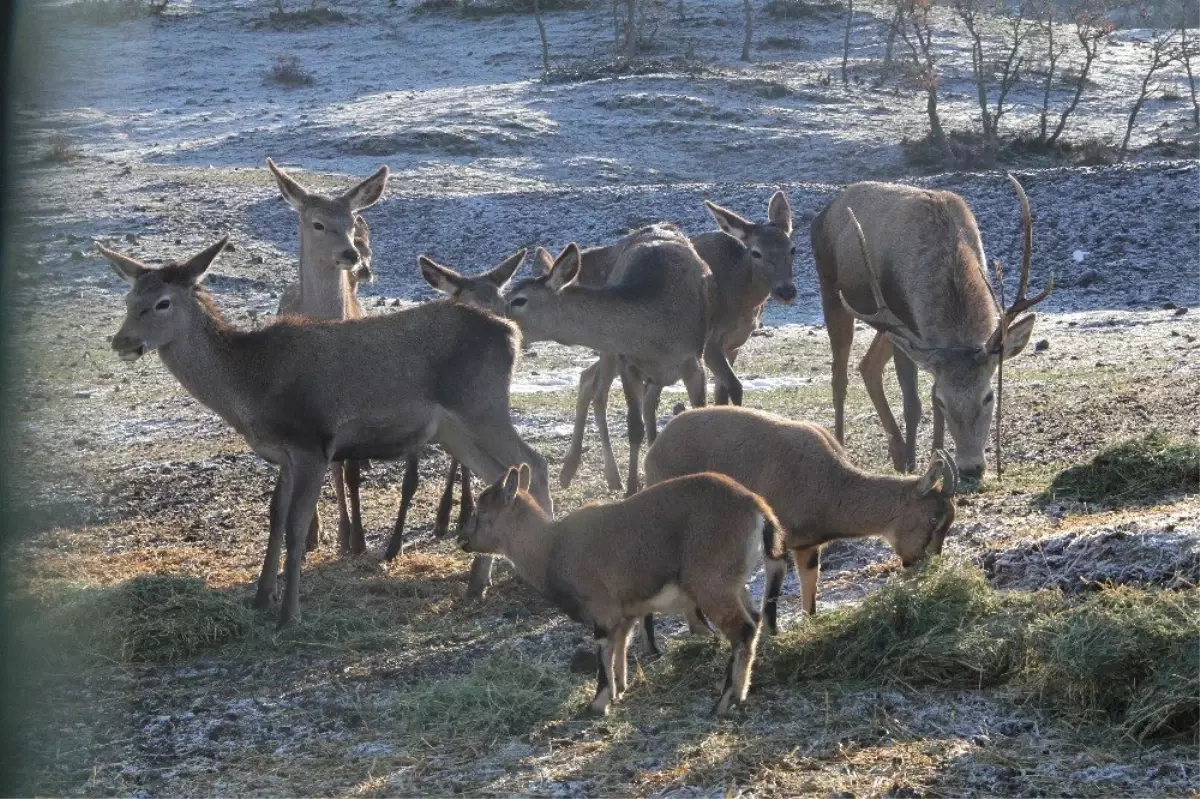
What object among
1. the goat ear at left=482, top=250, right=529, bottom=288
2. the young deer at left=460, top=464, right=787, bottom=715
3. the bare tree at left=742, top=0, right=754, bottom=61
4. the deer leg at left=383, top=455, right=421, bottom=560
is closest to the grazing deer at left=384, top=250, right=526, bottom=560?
the goat ear at left=482, top=250, right=529, bottom=288

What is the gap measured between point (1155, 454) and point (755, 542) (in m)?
3.64

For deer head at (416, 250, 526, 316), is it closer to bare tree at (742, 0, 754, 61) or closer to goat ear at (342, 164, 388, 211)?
goat ear at (342, 164, 388, 211)

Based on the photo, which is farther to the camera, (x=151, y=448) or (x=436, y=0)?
(x=436, y=0)

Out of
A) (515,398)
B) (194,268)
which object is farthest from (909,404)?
(194,268)

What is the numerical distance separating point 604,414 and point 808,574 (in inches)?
195

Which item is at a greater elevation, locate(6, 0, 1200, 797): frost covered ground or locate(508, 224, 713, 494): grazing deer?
locate(508, 224, 713, 494): grazing deer

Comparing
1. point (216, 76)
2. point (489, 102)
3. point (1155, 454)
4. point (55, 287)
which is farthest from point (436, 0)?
point (1155, 454)

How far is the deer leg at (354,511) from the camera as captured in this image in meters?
10.3

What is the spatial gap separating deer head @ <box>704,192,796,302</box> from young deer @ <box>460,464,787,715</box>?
20.1 feet

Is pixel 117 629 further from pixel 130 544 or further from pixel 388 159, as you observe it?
pixel 388 159

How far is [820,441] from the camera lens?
27.6ft

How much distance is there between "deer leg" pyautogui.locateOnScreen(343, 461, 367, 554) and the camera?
405 inches

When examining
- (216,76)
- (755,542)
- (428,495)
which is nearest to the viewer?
(755,542)

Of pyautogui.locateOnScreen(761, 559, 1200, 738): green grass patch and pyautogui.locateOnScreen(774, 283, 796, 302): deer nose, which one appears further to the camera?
pyautogui.locateOnScreen(774, 283, 796, 302): deer nose
